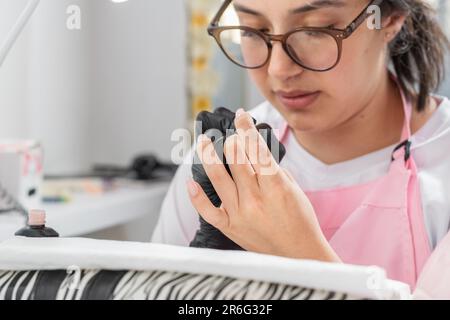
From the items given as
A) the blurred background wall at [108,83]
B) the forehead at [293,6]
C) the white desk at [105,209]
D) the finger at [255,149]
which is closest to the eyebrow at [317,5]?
the forehead at [293,6]

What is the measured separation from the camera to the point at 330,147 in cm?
106

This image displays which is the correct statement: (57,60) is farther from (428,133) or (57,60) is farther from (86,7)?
(428,133)

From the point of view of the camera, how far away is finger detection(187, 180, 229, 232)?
711mm

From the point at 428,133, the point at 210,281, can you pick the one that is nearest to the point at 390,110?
the point at 428,133

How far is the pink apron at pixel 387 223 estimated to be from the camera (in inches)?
36.4

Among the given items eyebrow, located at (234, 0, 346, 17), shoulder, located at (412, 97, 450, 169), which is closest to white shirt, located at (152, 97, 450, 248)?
shoulder, located at (412, 97, 450, 169)

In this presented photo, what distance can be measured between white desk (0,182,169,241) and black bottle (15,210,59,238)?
515mm

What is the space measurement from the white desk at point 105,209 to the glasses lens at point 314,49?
60 cm

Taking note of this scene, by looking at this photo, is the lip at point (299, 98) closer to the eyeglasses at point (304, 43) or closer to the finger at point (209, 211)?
the eyeglasses at point (304, 43)

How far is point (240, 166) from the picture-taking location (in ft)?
2.19

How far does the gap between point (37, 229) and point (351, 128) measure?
21.3 inches

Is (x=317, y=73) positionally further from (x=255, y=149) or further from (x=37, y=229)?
(x=37, y=229)
